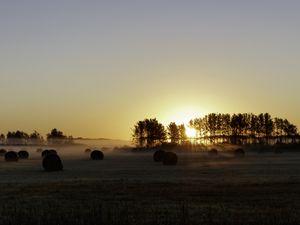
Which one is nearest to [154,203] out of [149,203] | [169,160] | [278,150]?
[149,203]

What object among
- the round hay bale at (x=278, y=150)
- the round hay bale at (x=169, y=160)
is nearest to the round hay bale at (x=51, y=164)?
the round hay bale at (x=169, y=160)

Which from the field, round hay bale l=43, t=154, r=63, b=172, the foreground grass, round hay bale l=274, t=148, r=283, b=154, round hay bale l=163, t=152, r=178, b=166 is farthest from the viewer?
round hay bale l=274, t=148, r=283, b=154

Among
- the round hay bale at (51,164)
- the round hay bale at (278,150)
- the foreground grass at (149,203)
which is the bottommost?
the foreground grass at (149,203)

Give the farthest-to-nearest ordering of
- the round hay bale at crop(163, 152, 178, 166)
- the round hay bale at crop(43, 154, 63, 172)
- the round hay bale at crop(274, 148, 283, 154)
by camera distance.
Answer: the round hay bale at crop(274, 148, 283, 154), the round hay bale at crop(163, 152, 178, 166), the round hay bale at crop(43, 154, 63, 172)

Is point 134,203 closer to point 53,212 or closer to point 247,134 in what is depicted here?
point 53,212

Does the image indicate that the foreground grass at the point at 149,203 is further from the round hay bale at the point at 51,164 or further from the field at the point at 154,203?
the round hay bale at the point at 51,164

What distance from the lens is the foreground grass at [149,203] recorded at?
17453mm

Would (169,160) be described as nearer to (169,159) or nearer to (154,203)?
(169,159)

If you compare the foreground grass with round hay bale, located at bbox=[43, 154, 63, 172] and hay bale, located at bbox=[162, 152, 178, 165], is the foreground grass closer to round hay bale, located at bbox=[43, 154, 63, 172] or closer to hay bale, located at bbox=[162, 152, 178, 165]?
round hay bale, located at bbox=[43, 154, 63, 172]

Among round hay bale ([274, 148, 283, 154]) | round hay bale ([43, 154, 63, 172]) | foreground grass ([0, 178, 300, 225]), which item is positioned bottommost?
foreground grass ([0, 178, 300, 225])

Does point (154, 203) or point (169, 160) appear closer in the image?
point (154, 203)

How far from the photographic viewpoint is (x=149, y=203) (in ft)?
71.7

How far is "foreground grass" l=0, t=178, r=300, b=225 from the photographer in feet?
57.3

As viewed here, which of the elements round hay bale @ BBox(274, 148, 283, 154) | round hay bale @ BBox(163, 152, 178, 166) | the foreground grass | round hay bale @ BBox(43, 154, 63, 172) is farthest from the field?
round hay bale @ BBox(274, 148, 283, 154)
